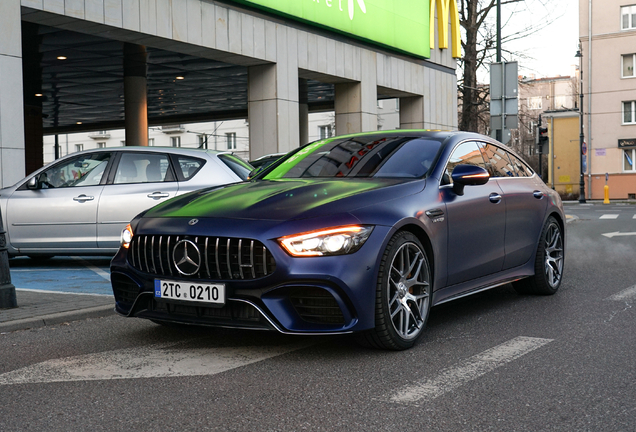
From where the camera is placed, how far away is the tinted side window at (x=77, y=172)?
380 inches

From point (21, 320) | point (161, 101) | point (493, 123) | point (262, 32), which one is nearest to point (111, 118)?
point (161, 101)

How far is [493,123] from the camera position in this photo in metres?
16.6

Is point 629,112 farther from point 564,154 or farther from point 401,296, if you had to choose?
point 401,296

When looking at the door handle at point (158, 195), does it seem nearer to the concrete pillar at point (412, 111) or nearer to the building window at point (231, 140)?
the concrete pillar at point (412, 111)

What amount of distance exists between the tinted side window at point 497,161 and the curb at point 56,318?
3.43m

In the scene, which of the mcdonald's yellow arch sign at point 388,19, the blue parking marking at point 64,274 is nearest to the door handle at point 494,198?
the blue parking marking at point 64,274

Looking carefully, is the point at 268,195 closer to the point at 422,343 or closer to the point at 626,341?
the point at 422,343

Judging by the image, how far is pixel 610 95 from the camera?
4834cm

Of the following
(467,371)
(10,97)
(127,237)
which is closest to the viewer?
(467,371)

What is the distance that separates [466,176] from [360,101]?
15811mm

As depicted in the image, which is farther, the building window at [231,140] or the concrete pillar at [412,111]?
the building window at [231,140]

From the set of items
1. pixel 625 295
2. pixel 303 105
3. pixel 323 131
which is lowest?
pixel 625 295

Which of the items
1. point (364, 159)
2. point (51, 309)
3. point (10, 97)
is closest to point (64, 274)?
point (51, 309)

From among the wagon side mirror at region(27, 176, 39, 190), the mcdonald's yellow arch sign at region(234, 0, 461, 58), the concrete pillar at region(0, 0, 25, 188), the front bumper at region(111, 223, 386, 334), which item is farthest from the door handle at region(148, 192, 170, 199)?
the mcdonald's yellow arch sign at region(234, 0, 461, 58)
